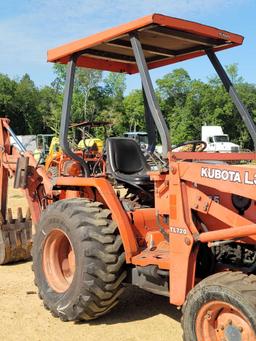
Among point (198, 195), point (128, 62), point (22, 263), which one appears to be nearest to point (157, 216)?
point (198, 195)

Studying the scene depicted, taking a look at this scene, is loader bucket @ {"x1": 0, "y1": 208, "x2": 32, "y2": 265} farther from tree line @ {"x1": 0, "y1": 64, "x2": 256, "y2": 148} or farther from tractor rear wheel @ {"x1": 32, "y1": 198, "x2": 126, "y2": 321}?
tree line @ {"x1": 0, "y1": 64, "x2": 256, "y2": 148}

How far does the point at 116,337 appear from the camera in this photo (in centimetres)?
412

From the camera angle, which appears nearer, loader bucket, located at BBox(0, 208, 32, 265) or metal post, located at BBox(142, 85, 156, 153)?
metal post, located at BBox(142, 85, 156, 153)

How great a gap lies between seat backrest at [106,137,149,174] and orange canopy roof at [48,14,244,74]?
0.83 metres

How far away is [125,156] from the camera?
4977mm

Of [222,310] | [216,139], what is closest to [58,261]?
[222,310]

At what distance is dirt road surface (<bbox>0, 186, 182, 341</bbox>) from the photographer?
415 cm

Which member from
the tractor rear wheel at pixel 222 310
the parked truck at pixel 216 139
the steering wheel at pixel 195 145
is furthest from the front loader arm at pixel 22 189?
the parked truck at pixel 216 139

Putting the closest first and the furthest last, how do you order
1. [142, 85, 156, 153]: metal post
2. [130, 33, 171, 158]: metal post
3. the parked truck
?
[130, 33, 171, 158]: metal post → [142, 85, 156, 153]: metal post → the parked truck

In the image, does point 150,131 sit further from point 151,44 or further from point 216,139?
point 216,139

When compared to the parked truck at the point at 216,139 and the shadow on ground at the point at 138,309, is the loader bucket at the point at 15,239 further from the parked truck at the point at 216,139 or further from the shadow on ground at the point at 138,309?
the parked truck at the point at 216,139

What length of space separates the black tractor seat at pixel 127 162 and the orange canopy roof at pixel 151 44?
0.83m

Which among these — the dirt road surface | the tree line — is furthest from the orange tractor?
the tree line

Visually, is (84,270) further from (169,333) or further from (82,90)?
(82,90)
